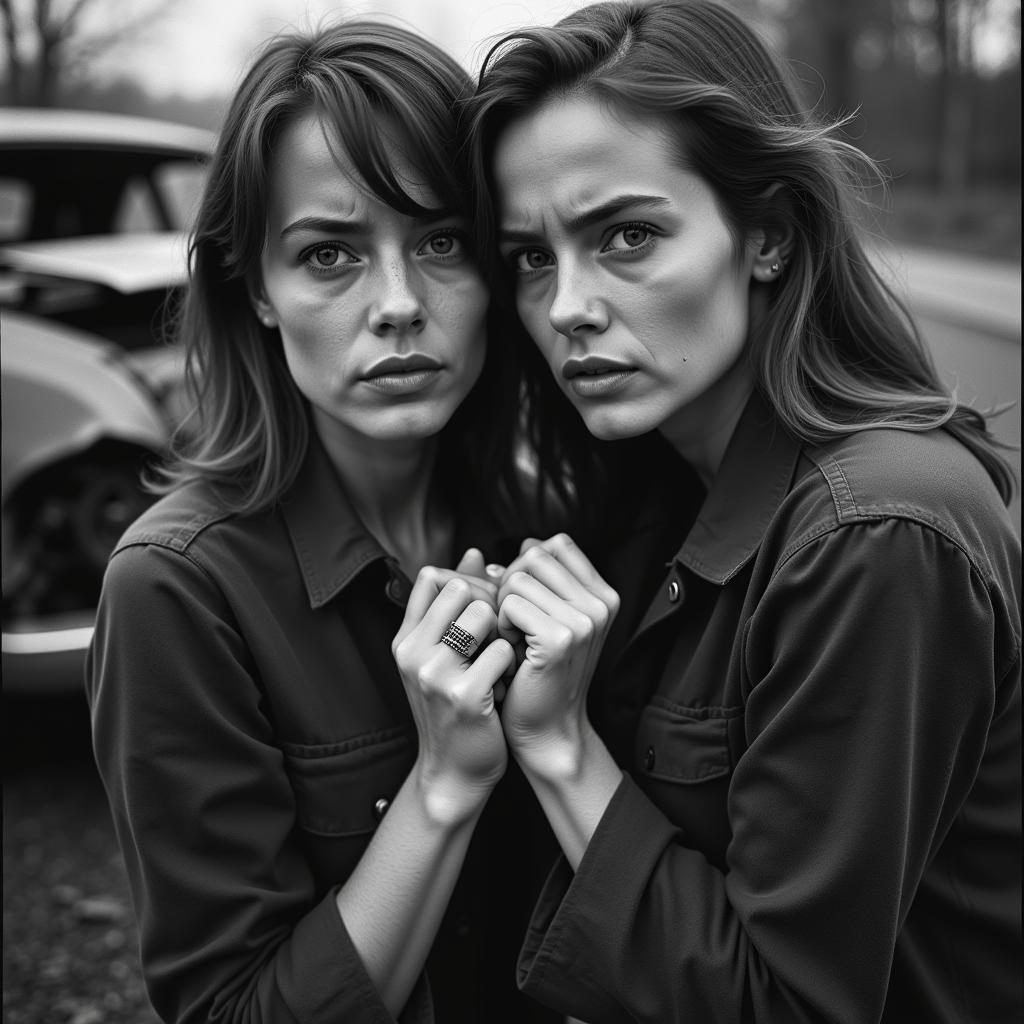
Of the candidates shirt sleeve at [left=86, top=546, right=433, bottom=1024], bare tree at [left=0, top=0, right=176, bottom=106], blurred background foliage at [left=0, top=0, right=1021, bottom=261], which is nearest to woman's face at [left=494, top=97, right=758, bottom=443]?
shirt sleeve at [left=86, top=546, right=433, bottom=1024]

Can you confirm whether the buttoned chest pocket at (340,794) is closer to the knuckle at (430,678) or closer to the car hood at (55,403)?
the knuckle at (430,678)

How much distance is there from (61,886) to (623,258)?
8.48ft

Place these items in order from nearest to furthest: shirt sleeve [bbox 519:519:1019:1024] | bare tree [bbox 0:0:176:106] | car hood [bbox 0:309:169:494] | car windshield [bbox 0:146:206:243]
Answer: shirt sleeve [bbox 519:519:1019:1024] < car hood [bbox 0:309:169:494] < car windshield [bbox 0:146:206:243] < bare tree [bbox 0:0:176:106]

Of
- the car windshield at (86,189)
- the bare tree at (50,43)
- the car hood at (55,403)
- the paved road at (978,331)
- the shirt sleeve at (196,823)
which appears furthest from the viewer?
the bare tree at (50,43)

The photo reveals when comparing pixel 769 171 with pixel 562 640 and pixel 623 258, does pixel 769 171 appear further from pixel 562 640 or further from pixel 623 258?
pixel 562 640

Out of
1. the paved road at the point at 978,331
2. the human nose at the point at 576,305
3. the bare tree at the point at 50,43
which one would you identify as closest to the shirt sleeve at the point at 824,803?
the human nose at the point at 576,305

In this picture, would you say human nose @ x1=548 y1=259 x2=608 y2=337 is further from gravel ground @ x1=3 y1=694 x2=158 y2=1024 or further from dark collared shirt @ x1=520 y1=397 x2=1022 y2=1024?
gravel ground @ x1=3 y1=694 x2=158 y2=1024

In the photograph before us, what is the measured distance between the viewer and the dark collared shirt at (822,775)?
139cm

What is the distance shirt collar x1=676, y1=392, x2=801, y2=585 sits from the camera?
66.1 inches

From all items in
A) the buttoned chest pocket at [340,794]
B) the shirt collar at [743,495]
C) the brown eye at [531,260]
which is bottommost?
the buttoned chest pocket at [340,794]

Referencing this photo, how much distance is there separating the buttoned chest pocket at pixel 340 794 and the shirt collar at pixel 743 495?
63 cm

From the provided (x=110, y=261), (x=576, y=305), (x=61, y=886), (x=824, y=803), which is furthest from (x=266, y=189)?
(x=110, y=261)

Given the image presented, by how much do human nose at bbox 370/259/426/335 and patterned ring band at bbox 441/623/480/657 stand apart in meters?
0.52

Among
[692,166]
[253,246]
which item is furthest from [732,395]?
[253,246]
